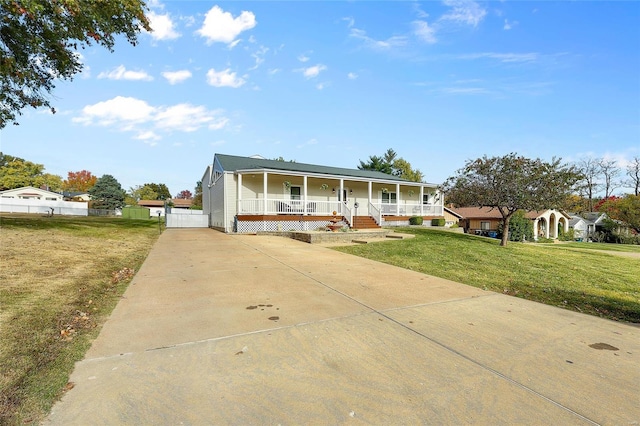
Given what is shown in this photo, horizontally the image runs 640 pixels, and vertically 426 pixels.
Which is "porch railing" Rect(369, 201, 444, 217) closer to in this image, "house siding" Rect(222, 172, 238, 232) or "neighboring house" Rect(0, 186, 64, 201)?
"house siding" Rect(222, 172, 238, 232)

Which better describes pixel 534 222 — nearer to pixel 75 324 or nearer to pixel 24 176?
pixel 75 324

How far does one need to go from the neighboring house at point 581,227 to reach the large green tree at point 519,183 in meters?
32.2

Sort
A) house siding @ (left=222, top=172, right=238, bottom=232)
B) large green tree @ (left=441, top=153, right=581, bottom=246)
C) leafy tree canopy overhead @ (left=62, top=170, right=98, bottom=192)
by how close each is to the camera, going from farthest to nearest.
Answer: leafy tree canopy overhead @ (left=62, top=170, right=98, bottom=192), house siding @ (left=222, top=172, right=238, bottom=232), large green tree @ (left=441, top=153, right=581, bottom=246)

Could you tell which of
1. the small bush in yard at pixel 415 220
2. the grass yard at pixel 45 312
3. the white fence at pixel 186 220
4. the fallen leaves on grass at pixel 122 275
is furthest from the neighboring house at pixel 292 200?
the fallen leaves on grass at pixel 122 275

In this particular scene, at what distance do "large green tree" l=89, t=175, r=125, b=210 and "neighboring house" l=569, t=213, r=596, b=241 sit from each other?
7046 centimetres

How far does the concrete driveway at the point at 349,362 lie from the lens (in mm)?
2176

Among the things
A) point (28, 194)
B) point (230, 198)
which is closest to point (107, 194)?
point (28, 194)

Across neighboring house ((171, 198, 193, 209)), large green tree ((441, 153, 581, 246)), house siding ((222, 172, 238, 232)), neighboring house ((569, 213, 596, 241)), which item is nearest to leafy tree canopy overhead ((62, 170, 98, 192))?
neighboring house ((171, 198, 193, 209))

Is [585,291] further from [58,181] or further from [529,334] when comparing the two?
[58,181]

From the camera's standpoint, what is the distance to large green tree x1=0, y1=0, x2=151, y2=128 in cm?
827

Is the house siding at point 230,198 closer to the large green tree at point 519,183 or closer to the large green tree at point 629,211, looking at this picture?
the large green tree at point 519,183

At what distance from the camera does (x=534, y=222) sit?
33.4 meters

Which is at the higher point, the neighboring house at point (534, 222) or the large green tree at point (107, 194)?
the large green tree at point (107, 194)

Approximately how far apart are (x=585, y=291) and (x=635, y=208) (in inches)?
1696
